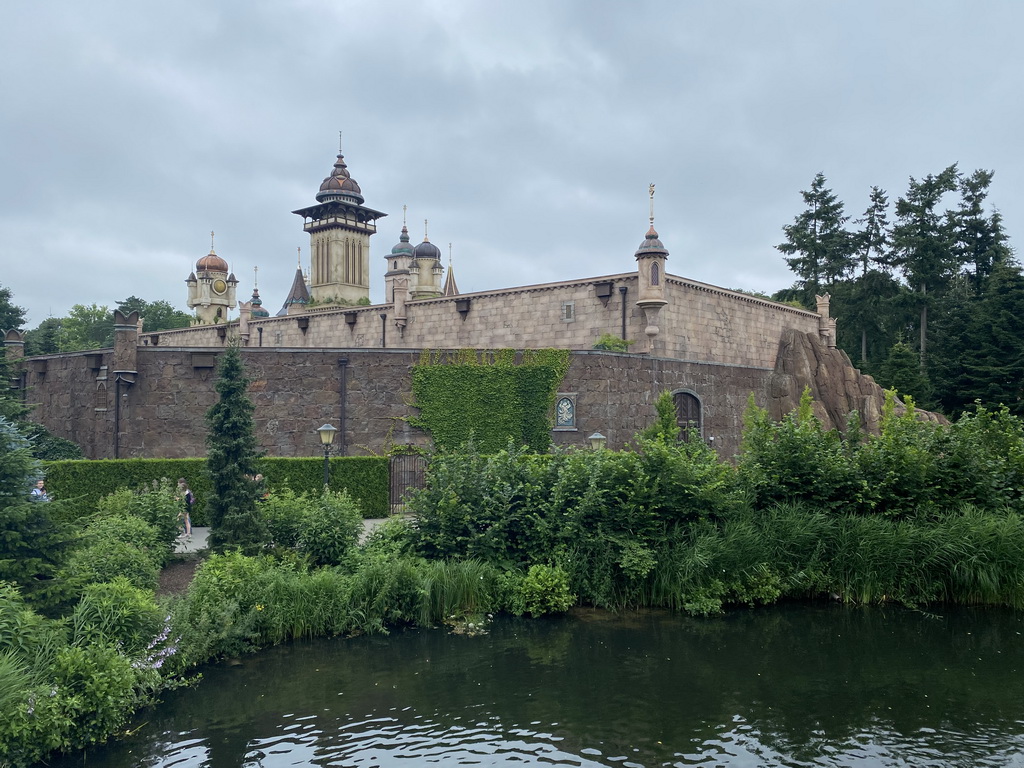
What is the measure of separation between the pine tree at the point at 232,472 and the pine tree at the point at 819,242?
4974 centimetres

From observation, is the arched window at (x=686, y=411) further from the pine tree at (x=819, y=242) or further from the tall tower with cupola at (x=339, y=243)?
the tall tower with cupola at (x=339, y=243)

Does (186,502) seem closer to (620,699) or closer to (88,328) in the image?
(620,699)

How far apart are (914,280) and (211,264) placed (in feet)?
219

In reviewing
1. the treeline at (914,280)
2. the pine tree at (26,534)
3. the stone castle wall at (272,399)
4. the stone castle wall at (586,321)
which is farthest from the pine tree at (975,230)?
the pine tree at (26,534)

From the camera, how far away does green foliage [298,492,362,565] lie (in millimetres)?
14953

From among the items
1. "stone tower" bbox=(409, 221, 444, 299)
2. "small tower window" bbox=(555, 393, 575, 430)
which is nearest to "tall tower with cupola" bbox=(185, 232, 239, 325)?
"stone tower" bbox=(409, 221, 444, 299)

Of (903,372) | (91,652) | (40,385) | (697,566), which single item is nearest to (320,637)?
(91,652)

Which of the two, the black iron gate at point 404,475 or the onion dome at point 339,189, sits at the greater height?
the onion dome at point 339,189

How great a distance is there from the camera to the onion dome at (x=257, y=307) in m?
Answer: 75.8

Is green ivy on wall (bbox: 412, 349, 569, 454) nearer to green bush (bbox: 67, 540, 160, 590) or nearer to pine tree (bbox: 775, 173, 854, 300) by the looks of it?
green bush (bbox: 67, 540, 160, 590)

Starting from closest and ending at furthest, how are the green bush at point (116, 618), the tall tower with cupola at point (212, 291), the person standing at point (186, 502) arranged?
the green bush at point (116, 618) → the person standing at point (186, 502) → the tall tower with cupola at point (212, 291)

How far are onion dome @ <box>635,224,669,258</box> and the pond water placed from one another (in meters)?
18.8

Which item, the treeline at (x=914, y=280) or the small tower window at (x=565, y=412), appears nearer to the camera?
the small tower window at (x=565, y=412)

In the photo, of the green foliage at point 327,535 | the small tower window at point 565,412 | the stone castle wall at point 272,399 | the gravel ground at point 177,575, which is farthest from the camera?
the small tower window at point 565,412
